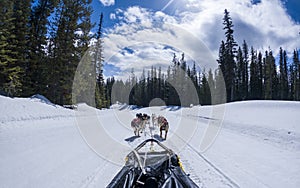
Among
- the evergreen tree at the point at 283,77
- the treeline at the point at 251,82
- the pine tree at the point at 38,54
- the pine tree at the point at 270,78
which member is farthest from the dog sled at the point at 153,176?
the evergreen tree at the point at 283,77

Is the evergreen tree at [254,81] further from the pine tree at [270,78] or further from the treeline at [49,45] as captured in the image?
the treeline at [49,45]

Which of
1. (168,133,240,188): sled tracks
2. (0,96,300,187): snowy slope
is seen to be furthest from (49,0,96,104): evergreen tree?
(168,133,240,188): sled tracks

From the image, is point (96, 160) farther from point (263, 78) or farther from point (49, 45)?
point (263, 78)

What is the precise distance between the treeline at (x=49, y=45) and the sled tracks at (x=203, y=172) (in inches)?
660

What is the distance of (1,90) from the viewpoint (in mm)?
15297

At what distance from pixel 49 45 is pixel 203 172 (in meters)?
22.0

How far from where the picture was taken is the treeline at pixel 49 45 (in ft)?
61.8

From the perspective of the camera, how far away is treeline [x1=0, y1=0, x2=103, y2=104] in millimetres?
18828

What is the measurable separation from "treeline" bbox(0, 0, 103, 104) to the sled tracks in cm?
1677

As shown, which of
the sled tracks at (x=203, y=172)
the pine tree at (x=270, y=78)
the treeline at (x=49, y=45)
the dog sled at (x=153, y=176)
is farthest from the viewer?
the pine tree at (x=270, y=78)

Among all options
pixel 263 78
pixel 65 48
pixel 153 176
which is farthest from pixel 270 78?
pixel 153 176

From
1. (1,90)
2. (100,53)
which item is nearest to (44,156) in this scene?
(1,90)

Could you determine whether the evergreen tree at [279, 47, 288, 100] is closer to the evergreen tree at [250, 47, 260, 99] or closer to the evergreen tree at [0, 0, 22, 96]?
the evergreen tree at [250, 47, 260, 99]

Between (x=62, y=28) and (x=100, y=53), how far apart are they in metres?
17.4
